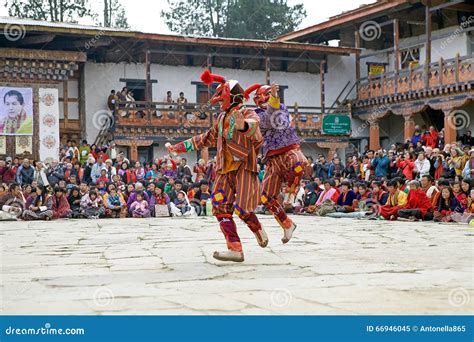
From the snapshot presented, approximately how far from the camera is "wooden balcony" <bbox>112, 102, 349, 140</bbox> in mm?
23078

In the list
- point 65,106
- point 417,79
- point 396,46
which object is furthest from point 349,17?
point 65,106

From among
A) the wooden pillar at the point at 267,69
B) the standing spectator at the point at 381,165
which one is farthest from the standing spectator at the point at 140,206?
the wooden pillar at the point at 267,69

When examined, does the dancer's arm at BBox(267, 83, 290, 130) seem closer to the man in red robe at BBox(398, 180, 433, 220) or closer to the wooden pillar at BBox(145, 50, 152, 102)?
the man in red robe at BBox(398, 180, 433, 220)

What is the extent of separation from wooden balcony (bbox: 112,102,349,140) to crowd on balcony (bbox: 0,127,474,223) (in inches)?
169

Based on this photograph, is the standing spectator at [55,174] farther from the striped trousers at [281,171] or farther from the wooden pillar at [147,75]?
the striped trousers at [281,171]

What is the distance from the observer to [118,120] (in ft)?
75.3

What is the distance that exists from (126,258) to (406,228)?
522cm

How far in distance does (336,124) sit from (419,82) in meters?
3.44

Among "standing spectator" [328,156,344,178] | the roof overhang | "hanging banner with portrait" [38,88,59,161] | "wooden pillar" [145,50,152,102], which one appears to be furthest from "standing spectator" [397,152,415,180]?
"hanging banner with portrait" [38,88,59,161]

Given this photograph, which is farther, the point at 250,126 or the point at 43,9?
the point at 43,9

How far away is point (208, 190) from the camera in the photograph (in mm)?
16859

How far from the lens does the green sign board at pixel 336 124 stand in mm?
25812

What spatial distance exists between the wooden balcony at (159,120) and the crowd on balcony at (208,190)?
14.1 feet

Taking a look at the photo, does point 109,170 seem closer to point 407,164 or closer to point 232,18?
point 407,164
